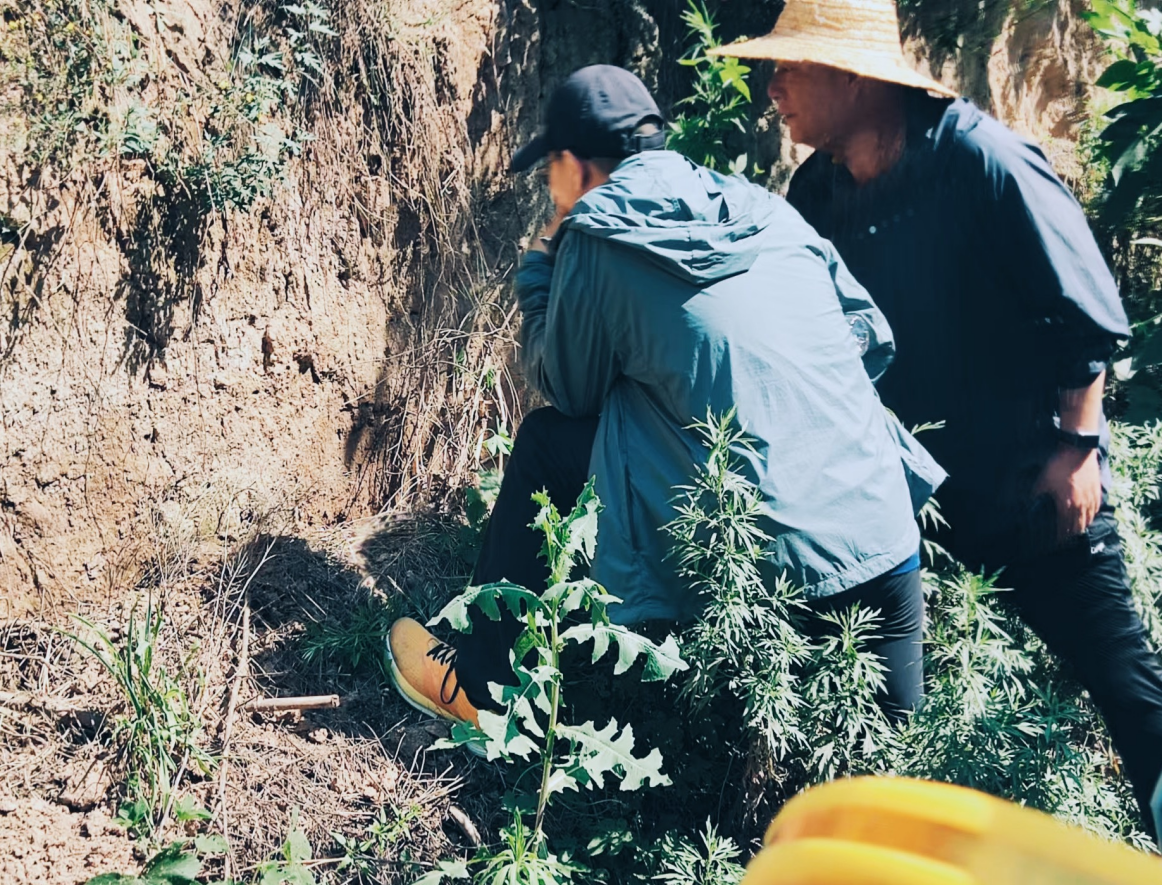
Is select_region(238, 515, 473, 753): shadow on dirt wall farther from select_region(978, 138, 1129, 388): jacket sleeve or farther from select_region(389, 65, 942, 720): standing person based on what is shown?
select_region(978, 138, 1129, 388): jacket sleeve

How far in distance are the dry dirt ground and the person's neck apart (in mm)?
1654

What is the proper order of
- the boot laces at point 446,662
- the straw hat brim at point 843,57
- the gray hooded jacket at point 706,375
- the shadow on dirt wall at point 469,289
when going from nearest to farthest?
the gray hooded jacket at point 706,375 → the boot laces at point 446,662 → the straw hat brim at point 843,57 → the shadow on dirt wall at point 469,289

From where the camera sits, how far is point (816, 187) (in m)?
3.52

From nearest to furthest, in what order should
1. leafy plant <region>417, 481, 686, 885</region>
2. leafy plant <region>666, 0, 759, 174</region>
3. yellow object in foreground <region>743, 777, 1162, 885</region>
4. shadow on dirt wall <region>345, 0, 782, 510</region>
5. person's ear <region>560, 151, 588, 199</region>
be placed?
1. yellow object in foreground <region>743, 777, 1162, 885</region>
2. leafy plant <region>417, 481, 686, 885</region>
3. person's ear <region>560, 151, 588, 199</region>
4. shadow on dirt wall <region>345, 0, 782, 510</region>
5. leafy plant <region>666, 0, 759, 174</region>

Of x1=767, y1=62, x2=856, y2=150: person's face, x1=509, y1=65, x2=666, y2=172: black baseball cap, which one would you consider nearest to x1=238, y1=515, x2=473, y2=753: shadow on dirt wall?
x1=509, y1=65, x2=666, y2=172: black baseball cap

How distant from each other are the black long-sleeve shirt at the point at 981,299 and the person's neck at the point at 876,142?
0.03 meters

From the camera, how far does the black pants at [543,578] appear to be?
270cm

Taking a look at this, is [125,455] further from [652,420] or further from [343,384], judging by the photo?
[652,420]

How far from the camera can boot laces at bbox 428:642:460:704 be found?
118 inches

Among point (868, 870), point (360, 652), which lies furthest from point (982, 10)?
point (868, 870)

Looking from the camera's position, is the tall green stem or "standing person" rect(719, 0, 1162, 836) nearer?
the tall green stem

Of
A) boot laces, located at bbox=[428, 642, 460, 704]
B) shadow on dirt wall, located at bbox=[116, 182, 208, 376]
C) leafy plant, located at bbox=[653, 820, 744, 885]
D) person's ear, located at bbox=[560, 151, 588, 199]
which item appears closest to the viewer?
leafy plant, located at bbox=[653, 820, 744, 885]

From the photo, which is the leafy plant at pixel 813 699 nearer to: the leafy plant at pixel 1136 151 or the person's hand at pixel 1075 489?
the person's hand at pixel 1075 489

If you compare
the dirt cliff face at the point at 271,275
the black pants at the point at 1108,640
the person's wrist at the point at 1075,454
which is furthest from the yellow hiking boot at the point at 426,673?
the person's wrist at the point at 1075,454
